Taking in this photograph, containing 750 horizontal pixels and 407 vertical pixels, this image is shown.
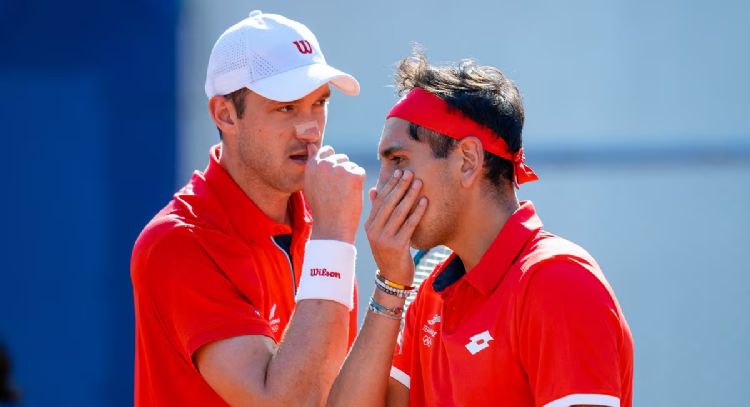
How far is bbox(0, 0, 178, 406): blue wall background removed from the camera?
6.51 metres

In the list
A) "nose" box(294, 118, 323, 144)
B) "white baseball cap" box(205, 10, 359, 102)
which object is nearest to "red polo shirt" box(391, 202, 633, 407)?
"nose" box(294, 118, 323, 144)

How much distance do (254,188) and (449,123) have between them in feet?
2.63

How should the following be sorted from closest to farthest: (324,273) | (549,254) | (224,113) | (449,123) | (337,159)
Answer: (549,254)
(449,123)
(324,273)
(337,159)
(224,113)

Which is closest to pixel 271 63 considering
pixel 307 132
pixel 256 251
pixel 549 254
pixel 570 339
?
pixel 307 132

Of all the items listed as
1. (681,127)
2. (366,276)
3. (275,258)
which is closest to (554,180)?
(681,127)

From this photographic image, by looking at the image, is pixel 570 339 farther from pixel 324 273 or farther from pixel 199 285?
pixel 199 285

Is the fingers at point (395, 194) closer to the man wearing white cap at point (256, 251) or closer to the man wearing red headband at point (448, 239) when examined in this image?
the man wearing red headband at point (448, 239)

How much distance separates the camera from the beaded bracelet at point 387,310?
284cm

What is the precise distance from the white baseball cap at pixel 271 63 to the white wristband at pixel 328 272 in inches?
18.5

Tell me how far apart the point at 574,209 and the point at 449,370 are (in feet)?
10.8

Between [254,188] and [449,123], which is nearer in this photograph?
[449,123]

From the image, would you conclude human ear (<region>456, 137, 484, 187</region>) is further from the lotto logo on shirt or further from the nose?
the nose

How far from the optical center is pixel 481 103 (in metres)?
2.84

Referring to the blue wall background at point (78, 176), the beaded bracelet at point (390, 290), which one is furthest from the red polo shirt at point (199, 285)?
the blue wall background at point (78, 176)
